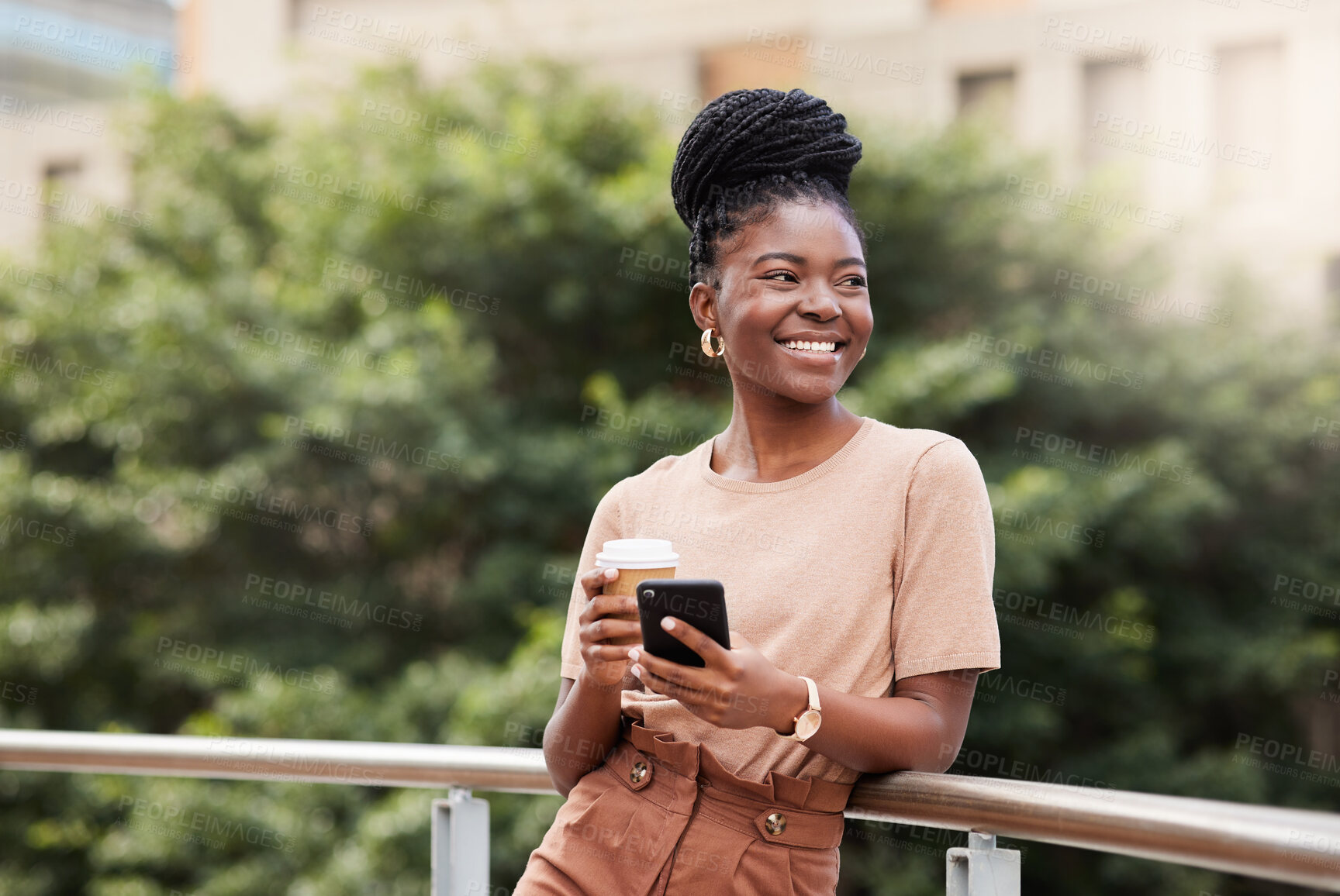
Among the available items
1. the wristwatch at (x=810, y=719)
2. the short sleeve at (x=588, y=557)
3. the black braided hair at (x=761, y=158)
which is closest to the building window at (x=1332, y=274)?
the black braided hair at (x=761, y=158)

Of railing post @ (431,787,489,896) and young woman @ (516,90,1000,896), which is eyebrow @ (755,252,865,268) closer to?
young woman @ (516,90,1000,896)

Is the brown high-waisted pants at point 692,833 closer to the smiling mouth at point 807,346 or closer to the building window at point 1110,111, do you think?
the smiling mouth at point 807,346

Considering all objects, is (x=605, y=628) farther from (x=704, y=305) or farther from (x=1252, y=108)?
(x=1252, y=108)

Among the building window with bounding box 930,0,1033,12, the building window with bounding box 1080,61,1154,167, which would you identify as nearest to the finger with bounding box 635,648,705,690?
the building window with bounding box 1080,61,1154,167

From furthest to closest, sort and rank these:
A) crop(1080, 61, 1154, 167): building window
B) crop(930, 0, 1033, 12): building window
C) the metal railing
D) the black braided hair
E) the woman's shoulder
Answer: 1. crop(930, 0, 1033, 12): building window
2. crop(1080, 61, 1154, 167): building window
3. the black braided hair
4. the woman's shoulder
5. the metal railing

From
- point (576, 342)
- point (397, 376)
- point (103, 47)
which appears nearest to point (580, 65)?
point (576, 342)

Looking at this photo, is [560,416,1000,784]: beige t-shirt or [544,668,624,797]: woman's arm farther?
[544,668,624,797]: woman's arm

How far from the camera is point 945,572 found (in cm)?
154

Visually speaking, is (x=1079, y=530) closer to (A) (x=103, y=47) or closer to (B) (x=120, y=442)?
(B) (x=120, y=442)

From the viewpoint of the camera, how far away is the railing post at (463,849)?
2027 millimetres

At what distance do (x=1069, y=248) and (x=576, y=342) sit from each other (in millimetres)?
3863

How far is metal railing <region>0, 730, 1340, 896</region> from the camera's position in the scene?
1.10m

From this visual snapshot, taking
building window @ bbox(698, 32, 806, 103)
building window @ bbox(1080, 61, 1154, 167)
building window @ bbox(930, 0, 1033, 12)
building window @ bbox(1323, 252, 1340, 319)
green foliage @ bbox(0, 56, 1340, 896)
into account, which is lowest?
green foliage @ bbox(0, 56, 1340, 896)

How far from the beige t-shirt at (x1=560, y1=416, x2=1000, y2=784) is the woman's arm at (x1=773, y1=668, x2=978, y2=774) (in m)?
0.04
